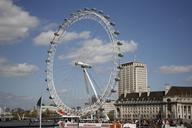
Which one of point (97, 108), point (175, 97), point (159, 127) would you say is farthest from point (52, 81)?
point (175, 97)

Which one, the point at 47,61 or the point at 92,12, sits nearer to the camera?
the point at 92,12

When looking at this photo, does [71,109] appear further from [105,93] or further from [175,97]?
[175,97]

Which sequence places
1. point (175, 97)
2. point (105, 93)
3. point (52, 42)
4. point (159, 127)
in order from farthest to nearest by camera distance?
1. point (175, 97)
2. point (52, 42)
3. point (105, 93)
4. point (159, 127)

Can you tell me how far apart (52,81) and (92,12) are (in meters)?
15.0

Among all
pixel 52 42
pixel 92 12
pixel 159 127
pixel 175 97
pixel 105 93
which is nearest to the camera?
pixel 159 127

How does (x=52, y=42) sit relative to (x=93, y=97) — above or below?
above

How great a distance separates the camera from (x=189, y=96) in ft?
609

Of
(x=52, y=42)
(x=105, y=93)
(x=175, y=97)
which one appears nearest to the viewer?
(x=105, y=93)

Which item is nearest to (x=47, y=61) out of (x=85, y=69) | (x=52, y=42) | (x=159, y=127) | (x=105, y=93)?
(x=52, y=42)

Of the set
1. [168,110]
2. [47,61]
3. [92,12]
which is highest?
[92,12]

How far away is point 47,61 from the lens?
76938mm

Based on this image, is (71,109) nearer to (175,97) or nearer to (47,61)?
(47,61)

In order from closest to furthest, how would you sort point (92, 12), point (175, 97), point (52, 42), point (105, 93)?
point (105, 93) → point (92, 12) → point (52, 42) → point (175, 97)

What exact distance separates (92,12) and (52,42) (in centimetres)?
1126
